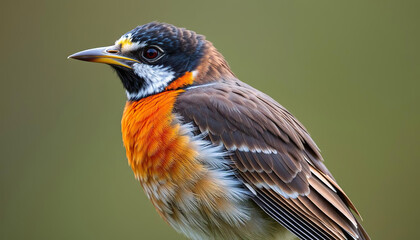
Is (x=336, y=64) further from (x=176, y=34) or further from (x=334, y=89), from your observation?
(x=176, y=34)

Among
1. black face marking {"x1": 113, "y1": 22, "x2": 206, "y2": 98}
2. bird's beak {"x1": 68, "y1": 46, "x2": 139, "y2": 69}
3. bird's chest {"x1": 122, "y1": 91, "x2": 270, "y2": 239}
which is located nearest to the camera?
bird's chest {"x1": 122, "y1": 91, "x2": 270, "y2": 239}

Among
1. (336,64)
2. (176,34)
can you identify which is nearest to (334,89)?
(336,64)

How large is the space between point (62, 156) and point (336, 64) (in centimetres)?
436

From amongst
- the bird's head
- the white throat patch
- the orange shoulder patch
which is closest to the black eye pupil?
the bird's head

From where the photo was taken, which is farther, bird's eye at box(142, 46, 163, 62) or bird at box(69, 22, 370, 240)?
bird's eye at box(142, 46, 163, 62)

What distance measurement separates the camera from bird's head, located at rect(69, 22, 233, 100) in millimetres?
6023

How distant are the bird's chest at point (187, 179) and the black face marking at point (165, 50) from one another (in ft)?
2.09

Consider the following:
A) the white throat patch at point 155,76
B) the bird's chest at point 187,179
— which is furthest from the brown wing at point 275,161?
the white throat patch at point 155,76

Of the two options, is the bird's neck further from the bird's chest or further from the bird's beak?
the bird's beak

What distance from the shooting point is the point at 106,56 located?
5992mm

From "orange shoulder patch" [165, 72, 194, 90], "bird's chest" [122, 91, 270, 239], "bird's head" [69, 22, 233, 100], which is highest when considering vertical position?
"bird's head" [69, 22, 233, 100]

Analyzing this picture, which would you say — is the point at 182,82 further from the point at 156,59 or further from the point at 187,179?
the point at 187,179

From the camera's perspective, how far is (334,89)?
31.5ft

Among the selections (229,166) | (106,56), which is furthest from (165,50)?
(229,166)
